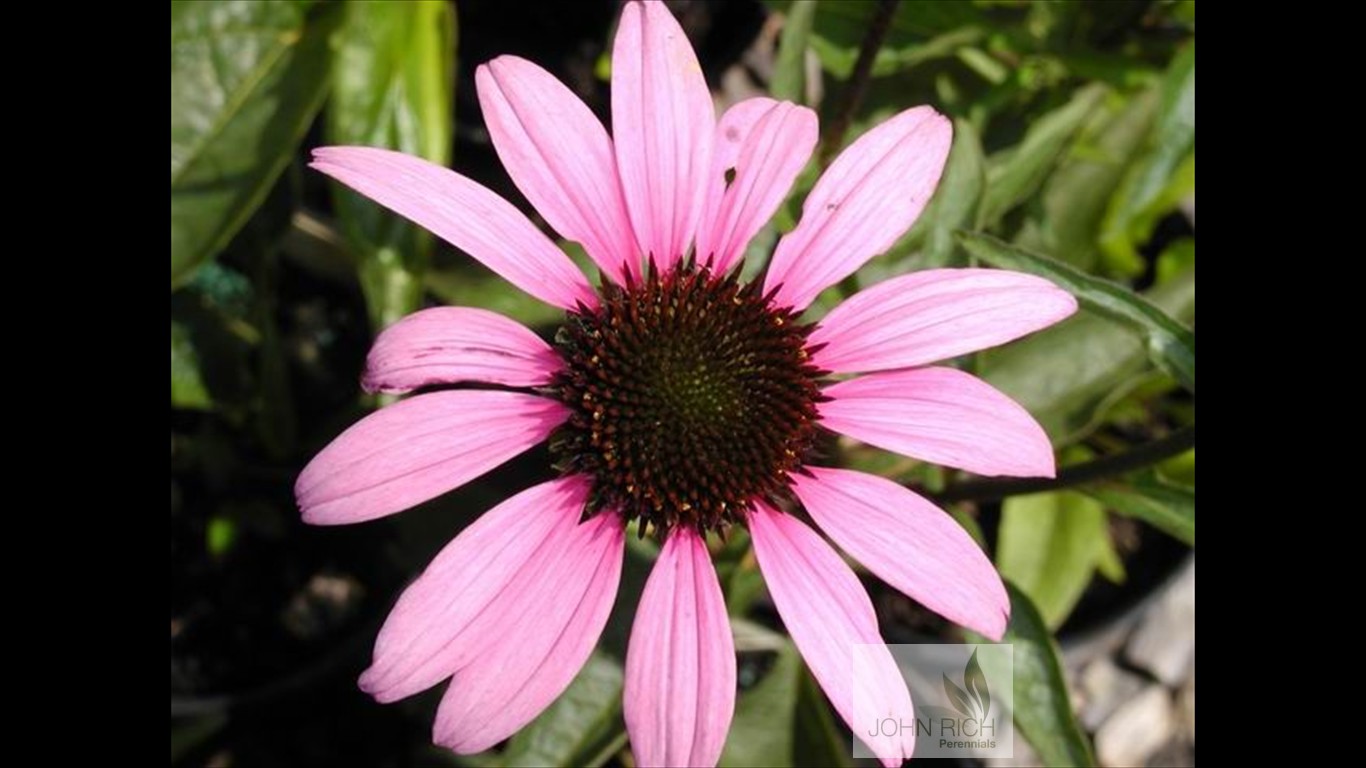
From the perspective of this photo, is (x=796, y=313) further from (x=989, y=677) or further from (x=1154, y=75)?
(x=1154, y=75)

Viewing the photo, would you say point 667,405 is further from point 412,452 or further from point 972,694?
point 972,694

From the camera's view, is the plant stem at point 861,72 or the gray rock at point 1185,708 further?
the gray rock at point 1185,708

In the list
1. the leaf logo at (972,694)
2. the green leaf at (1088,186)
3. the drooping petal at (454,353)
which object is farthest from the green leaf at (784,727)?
the green leaf at (1088,186)

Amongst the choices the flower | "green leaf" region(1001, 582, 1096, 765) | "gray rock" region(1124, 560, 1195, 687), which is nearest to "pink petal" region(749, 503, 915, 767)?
the flower

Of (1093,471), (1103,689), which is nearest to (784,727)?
(1093,471)

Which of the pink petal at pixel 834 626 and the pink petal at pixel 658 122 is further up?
the pink petal at pixel 658 122

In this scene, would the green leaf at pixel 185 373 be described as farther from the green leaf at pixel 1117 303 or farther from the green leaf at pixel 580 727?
the green leaf at pixel 1117 303

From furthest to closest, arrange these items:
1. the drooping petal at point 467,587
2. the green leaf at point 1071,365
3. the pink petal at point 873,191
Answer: the green leaf at point 1071,365
the pink petal at point 873,191
the drooping petal at point 467,587
